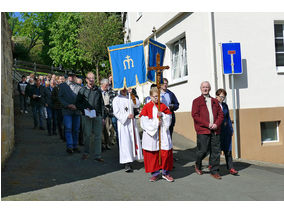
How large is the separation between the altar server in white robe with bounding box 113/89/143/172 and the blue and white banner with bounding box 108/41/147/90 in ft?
0.82

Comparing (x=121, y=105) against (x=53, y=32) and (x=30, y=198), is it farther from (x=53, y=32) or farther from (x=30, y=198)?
(x=53, y=32)

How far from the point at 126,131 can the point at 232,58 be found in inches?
172

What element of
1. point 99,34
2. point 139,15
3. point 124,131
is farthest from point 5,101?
point 99,34

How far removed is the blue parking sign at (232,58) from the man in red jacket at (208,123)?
304 centimetres

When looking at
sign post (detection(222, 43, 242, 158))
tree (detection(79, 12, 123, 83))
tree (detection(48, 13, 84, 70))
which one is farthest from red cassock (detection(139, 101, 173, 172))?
tree (detection(48, 13, 84, 70))

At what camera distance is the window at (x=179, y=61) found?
11914 mm

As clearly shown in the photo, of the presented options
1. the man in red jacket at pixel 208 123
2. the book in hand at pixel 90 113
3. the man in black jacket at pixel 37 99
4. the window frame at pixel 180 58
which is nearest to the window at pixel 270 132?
the window frame at pixel 180 58

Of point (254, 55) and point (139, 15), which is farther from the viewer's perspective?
point (139, 15)

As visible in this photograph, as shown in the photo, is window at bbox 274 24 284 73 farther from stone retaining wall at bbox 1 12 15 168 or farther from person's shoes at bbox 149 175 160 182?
stone retaining wall at bbox 1 12 15 168

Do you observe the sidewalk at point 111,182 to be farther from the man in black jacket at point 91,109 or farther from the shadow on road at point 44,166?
the man in black jacket at point 91,109

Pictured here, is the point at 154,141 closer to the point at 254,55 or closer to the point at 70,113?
the point at 70,113

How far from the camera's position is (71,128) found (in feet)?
27.7
